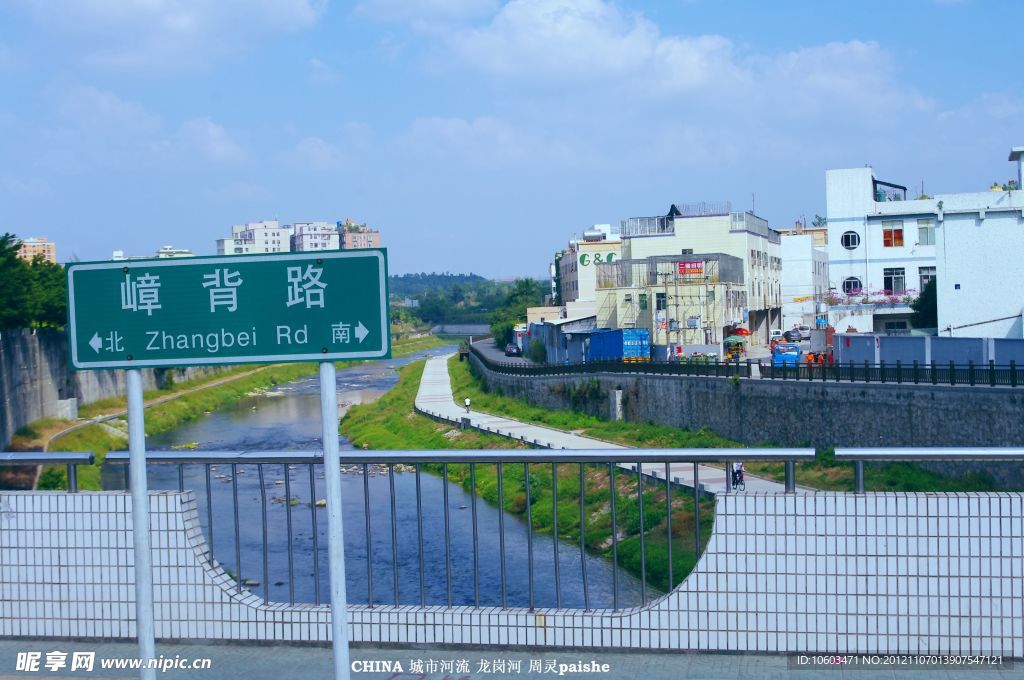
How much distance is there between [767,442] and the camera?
25.8 m

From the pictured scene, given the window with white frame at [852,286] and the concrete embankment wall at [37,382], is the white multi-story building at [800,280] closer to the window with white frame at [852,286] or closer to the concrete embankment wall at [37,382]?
the window with white frame at [852,286]

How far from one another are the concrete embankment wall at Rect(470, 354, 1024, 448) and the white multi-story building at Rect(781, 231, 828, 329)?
15.8m

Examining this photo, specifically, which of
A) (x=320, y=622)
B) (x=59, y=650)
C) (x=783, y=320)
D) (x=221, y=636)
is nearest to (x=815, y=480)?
(x=320, y=622)

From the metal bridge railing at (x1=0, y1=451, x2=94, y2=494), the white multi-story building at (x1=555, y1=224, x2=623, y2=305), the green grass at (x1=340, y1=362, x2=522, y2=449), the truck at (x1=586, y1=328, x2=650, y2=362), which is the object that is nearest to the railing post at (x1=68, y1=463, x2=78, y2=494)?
the metal bridge railing at (x1=0, y1=451, x2=94, y2=494)

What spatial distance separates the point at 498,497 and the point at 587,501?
1582 cm

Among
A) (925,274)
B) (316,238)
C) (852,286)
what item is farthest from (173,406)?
(316,238)

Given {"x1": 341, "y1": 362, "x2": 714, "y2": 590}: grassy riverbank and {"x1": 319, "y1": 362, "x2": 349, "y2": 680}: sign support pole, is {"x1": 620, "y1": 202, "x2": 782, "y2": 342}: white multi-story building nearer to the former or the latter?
{"x1": 341, "y1": 362, "x2": 714, "y2": 590}: grassy riverbank

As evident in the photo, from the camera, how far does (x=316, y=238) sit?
3.98 m

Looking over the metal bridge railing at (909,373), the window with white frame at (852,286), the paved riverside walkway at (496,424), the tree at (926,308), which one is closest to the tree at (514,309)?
the paved riverside walkway at (496,424)

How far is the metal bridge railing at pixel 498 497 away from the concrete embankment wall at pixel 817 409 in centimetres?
423

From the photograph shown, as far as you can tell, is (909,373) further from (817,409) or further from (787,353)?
(787,353)

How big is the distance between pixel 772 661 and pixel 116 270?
10.2 ft

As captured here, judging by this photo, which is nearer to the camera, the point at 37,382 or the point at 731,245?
the point at 37,382

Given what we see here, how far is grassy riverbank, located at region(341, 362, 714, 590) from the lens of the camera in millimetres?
17453
